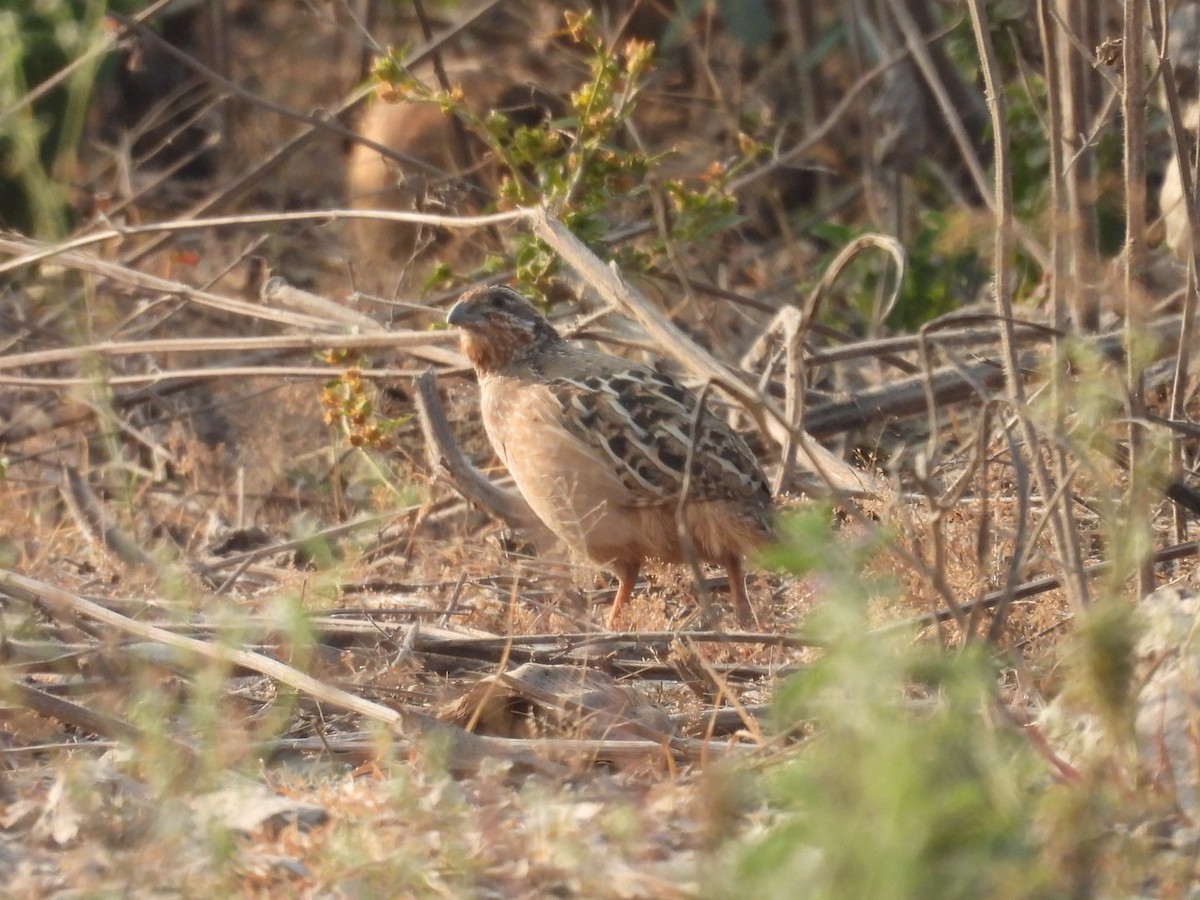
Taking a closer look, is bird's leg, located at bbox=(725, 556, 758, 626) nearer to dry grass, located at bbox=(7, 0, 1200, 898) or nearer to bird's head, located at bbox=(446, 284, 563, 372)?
dry grass, located at bbox=(7, 0, 1200, 898)

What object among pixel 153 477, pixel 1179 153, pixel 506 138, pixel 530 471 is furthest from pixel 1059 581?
pixel 153 477

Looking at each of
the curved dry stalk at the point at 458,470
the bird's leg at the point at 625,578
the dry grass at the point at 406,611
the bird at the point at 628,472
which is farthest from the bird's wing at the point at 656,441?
the curved dry stalk at the point at 458,470

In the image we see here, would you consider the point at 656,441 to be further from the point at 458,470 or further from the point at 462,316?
the point at 462,316

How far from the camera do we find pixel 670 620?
5465mm

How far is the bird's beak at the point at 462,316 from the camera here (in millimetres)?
5836

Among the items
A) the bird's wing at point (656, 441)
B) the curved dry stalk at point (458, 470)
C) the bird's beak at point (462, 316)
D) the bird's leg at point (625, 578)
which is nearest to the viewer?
the bird's wing at point (656, 441)

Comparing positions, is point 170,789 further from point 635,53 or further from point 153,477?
point 153,477

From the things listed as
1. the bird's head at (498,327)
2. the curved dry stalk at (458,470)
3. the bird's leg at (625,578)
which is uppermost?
the bird's head at (498,327)

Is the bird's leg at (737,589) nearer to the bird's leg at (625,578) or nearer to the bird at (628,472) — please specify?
the bird at (628,472)

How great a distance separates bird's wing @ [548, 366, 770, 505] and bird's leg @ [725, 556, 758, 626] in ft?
0.78

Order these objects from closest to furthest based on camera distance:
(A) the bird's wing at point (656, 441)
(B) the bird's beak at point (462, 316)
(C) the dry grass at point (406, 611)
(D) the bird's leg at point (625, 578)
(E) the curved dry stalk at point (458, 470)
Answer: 1. (C) the dry grass at point (406, 611)
2. (A) the bird's wing at point (656, 441)
3. (D) the bird's leg at point (625, 578)
4. (E) the curved dry stalk at point (458, 470)
5. (B) the bird's beak at point (462, 316)

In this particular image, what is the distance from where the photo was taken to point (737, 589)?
18.4 ft

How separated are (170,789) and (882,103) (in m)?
6.84

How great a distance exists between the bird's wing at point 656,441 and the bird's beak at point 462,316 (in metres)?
0.41
